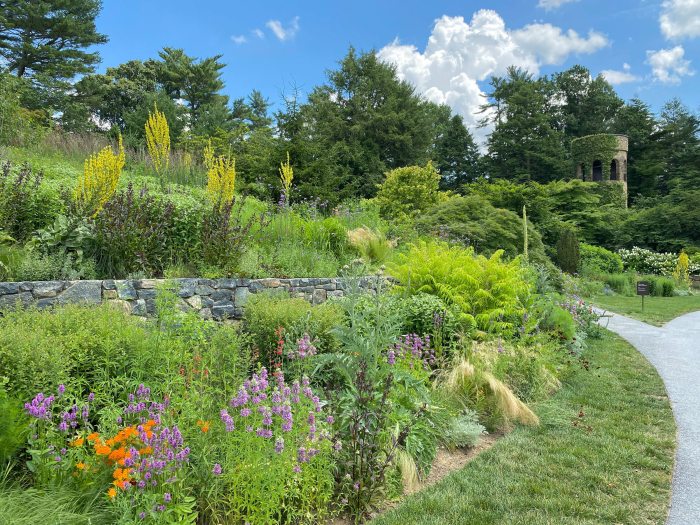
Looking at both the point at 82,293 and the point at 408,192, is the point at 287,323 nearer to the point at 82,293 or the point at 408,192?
the point at 82,293

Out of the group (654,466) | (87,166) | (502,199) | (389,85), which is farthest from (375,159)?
(654,466)

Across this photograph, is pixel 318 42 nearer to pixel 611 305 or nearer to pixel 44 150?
pixel 44 150

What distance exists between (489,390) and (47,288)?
12.9 ft

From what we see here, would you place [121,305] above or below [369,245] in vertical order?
below

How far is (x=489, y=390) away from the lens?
4.07 m

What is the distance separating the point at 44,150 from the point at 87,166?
202 inches

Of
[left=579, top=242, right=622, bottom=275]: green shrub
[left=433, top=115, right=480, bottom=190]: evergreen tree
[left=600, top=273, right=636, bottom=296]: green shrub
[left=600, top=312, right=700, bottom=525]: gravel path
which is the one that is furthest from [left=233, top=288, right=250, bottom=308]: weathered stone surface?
[left=433, top=115, right=480, bottom=190]: evergreen tree

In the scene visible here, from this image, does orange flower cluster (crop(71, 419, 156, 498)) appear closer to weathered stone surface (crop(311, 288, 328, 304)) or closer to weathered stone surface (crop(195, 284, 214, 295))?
weathered stone surface (crop(195, 284, 214, 295))

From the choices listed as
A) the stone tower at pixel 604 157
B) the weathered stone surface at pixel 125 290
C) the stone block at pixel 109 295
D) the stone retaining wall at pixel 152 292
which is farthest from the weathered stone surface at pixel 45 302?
the stone tower at pixel 604 157

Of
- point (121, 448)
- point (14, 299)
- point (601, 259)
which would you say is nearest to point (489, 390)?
point (121, 448)

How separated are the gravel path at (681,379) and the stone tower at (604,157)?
69.4ft

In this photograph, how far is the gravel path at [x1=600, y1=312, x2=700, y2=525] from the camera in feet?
8.99

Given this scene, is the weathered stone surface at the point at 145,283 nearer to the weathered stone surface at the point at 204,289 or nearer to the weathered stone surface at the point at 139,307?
the weathered stone surface at the point at 139,307

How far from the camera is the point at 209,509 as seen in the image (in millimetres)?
2197
